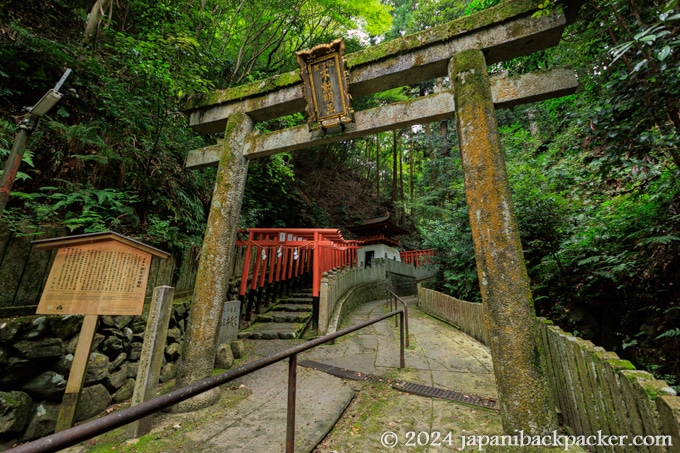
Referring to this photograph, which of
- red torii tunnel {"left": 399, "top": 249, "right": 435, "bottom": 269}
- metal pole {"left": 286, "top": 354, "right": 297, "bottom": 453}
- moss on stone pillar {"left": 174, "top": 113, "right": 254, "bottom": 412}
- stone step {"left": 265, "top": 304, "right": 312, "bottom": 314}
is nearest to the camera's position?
metal pole {"left": 286, "top": 354, "right": 297, "bottom": 453}

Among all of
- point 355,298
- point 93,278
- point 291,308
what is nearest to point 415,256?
point 355,298

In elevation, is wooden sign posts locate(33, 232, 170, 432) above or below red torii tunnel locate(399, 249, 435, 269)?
below

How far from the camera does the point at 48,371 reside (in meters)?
2.71

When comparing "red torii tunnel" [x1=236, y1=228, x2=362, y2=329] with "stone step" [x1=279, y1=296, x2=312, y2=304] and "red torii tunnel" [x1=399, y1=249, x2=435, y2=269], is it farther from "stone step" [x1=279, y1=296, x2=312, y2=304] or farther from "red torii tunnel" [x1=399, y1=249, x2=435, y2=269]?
"red torii tunnel" [x1=399, y1=249, x2=435, y2=269]

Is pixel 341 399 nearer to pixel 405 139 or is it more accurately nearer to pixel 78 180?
pixel 78 180

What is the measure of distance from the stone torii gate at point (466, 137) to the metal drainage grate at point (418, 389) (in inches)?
36.0

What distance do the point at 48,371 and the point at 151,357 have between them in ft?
3.44

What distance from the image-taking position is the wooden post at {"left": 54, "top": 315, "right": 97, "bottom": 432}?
2383mm

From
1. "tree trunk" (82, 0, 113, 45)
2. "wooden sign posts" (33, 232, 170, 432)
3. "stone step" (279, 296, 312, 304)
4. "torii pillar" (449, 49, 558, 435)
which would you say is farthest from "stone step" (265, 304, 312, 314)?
"tree trunk" (82, 0, 113, 45)

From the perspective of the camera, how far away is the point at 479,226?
2639mm

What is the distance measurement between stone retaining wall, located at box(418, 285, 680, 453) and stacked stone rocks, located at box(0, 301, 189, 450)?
462 cm

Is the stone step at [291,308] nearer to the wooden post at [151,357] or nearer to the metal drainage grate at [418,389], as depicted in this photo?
the metal drainage grate at [418,389]

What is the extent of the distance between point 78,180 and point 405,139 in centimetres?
2427

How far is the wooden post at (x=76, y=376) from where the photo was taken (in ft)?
7.82
